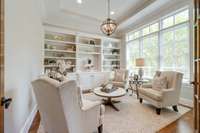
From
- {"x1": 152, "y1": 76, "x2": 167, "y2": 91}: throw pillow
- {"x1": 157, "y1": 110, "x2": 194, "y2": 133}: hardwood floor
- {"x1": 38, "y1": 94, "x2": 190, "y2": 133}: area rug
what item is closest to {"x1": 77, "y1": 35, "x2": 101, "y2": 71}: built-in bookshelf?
{"x1": 38, "y1": 94, "x2": 190, "y2": 133}: area rug

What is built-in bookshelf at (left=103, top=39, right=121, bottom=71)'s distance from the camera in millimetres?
6964

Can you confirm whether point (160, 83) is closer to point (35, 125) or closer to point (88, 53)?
point (35, 125)

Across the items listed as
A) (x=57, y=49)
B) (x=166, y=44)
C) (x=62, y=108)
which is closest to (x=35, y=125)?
(x=62, y=108)

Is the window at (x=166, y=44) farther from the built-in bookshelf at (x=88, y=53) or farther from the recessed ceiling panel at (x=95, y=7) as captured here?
the built-in bookshelf at (x=88, y=53)

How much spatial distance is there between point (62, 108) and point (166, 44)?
4.55 m

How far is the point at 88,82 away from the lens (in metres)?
5.97

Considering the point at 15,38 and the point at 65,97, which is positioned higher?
the point at 15,38

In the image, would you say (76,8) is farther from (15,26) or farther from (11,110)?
(11,110)

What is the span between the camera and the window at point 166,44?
161 inches

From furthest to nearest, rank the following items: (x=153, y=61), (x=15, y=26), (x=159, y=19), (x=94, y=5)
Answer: (x=153, y=61) → (x=159, y=19) → (x=94, y=5) → (x=15, y=26)

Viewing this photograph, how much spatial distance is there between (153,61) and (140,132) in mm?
3598

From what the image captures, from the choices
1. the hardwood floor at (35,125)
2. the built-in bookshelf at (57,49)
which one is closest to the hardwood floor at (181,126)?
the hardwood floor at (35,125)

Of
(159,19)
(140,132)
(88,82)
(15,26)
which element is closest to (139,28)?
(159,19)

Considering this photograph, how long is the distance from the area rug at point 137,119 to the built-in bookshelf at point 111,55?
3506 millimetres
